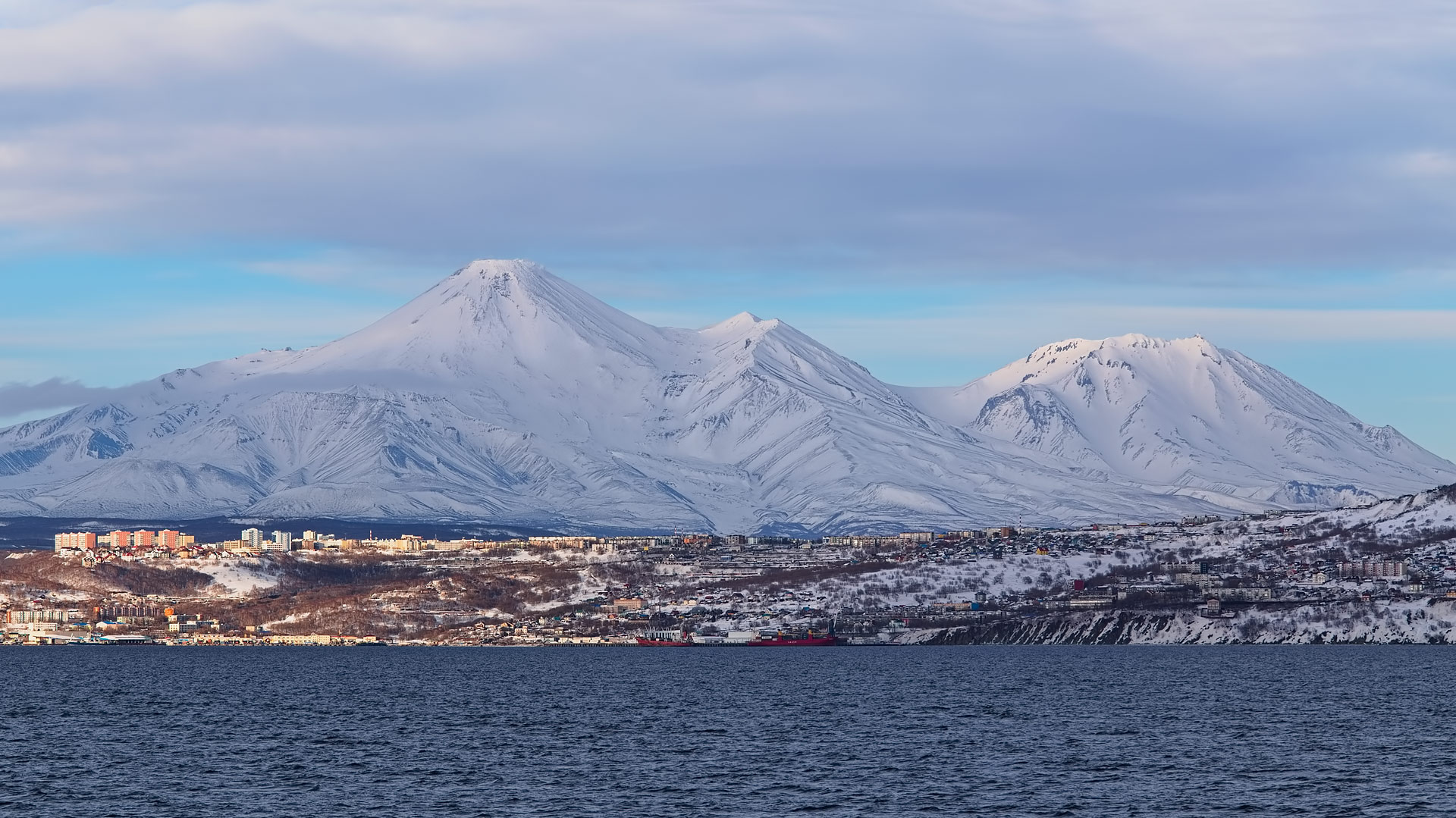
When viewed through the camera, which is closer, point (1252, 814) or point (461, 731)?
point (1252, 814)

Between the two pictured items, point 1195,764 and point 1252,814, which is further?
point 1195,764

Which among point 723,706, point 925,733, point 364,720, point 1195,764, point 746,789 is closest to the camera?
point 746,789

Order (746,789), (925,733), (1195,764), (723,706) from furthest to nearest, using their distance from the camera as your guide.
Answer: (723,706) < (925,733) < (1195,764) < (746,789)

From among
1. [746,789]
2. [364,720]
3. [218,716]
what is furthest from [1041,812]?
[218,716]

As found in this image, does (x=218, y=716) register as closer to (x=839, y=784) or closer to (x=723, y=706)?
(x=723, y=706)

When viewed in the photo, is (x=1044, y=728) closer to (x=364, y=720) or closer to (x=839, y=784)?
(x=839, y=784)

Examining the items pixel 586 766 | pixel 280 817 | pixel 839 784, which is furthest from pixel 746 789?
pixel 280 817

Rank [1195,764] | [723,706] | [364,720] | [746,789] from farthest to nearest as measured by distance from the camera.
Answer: [723,706] → [364,720] → [1195,764] → [746,789]

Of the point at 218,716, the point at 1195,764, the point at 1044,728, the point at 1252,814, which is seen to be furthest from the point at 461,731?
the point at 1252,814

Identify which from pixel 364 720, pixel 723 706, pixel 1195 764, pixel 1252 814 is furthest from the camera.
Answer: pixel 723 706
